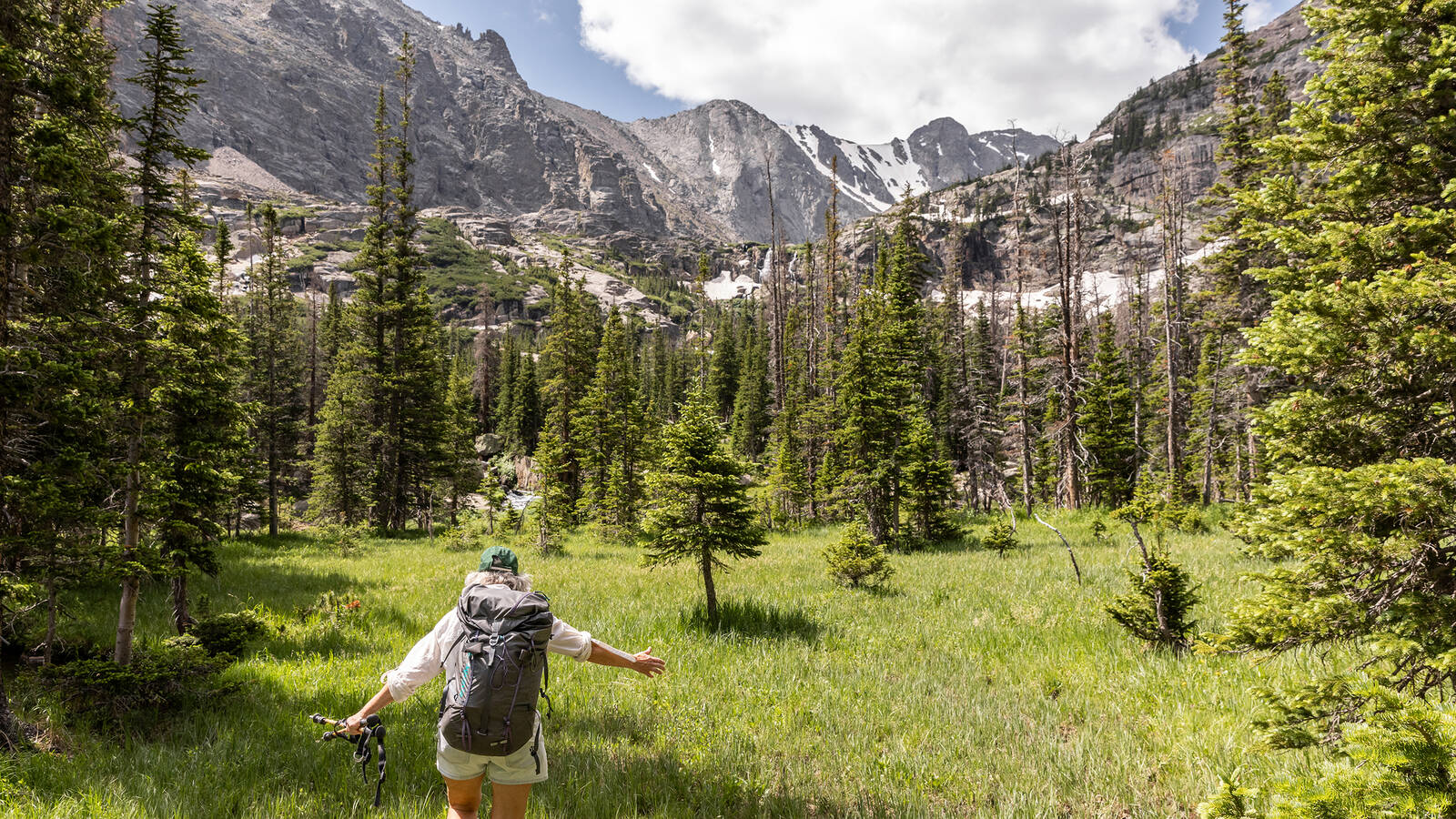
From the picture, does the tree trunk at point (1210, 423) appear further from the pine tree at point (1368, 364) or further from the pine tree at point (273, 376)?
the pine tree at point (273, 376)

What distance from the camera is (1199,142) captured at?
15138cm

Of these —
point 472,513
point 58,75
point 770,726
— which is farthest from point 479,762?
point 472,513

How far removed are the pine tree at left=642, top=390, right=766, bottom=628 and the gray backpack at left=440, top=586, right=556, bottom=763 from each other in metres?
5.89

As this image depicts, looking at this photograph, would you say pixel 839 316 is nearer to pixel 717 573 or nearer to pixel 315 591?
pixel 717 573

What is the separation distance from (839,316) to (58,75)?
3433cm

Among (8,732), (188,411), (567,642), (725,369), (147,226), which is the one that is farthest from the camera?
(725,369)

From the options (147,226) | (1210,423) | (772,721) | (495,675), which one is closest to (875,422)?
(772,721)

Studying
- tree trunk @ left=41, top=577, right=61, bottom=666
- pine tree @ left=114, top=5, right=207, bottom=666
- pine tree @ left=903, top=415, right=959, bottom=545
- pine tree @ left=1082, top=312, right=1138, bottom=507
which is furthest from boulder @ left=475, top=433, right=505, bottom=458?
tree trunk @ left=41, top=577, right=61, bottom=666

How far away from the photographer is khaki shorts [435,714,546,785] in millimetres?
3570

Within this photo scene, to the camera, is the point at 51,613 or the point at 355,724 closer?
the point at 355,724

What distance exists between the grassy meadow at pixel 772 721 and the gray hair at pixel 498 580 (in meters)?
2.09

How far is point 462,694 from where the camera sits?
340 centimetres

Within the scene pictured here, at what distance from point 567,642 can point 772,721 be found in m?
3.42

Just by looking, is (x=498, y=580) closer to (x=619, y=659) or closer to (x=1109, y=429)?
(x=619, y=659)
